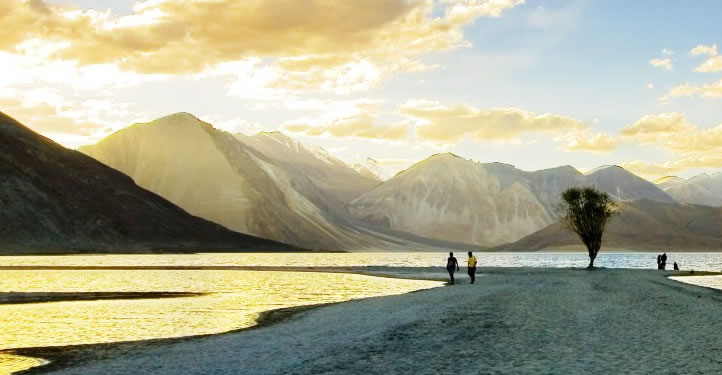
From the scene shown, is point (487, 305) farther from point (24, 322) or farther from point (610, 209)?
point (610, 209)

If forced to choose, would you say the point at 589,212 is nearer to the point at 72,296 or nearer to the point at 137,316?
the point at 72,296

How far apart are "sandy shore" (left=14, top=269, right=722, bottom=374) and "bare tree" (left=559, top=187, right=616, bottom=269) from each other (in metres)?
76.6

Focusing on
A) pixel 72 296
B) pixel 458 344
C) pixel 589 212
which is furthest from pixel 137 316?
pixel 589 212

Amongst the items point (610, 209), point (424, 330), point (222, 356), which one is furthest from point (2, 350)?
point (610, 209)

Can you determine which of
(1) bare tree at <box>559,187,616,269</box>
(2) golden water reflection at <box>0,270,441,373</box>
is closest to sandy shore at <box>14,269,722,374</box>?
(2) golden water reflection at <box>0,270,441,373</box>

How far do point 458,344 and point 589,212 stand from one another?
95964mm

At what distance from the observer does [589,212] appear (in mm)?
114750

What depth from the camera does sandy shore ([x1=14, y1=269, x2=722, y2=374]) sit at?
65.8 ft

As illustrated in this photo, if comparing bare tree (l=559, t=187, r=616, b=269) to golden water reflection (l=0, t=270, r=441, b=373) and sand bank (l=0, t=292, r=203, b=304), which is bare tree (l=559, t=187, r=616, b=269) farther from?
sand bank (l=0, t=292, r=203, b=304)

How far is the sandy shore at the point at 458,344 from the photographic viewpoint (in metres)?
20.0

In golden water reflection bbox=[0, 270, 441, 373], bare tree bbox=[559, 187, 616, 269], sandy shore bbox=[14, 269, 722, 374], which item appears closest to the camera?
sandy shore bbox=[14, 269, 722, 374]

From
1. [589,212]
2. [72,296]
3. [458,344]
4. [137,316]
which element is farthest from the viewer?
[589,212]

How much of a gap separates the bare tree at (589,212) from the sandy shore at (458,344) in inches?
3016

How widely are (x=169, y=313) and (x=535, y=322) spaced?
19953 millimetres
